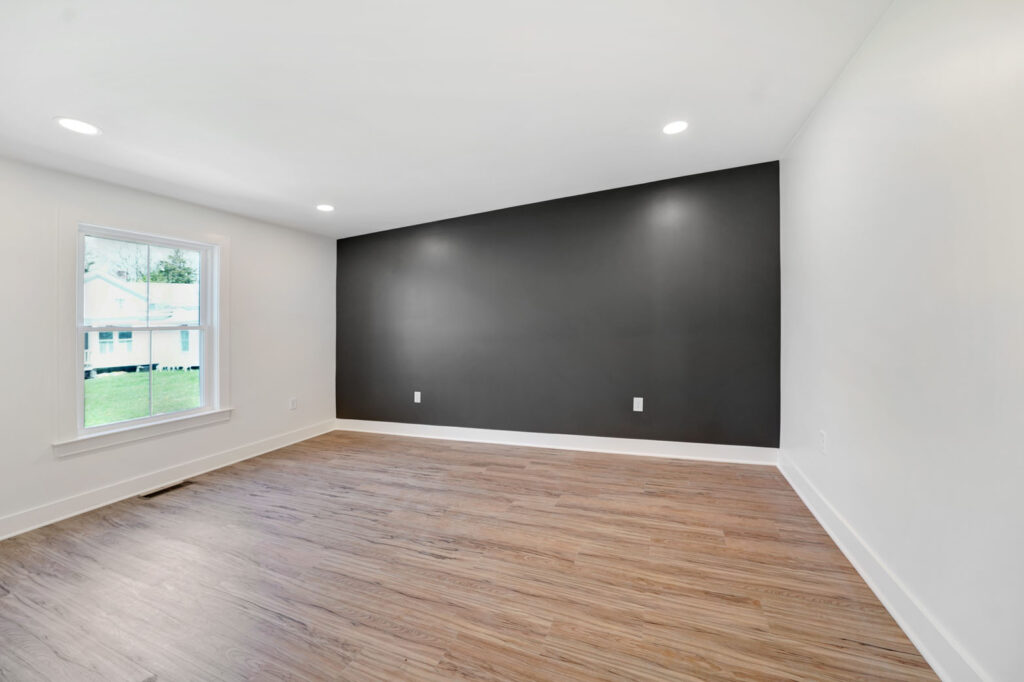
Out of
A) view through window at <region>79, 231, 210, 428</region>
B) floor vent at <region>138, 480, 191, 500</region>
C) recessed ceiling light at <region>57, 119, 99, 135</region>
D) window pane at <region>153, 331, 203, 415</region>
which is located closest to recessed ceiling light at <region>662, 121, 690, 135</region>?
recessed ceiling light at <region>57, 119, 99, 135</region>

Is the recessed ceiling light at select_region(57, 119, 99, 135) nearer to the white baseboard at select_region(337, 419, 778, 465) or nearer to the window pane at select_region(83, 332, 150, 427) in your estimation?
the window pane at select_region(83, 332, 150, 427)

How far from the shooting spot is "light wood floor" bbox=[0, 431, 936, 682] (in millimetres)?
1382

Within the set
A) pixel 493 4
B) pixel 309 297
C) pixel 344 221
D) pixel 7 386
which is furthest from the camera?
pixel 309 297

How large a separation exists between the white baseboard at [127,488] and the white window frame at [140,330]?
0.31m

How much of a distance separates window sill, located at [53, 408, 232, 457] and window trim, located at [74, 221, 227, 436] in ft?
0.03

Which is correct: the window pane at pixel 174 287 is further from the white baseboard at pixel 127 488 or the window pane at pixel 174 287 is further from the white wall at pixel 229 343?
the white baseboard at pixel 127 488

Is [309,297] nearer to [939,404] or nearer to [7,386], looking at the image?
[7,386]

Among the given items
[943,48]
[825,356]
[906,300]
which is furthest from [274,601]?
[943,48]

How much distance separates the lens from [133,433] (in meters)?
2.97

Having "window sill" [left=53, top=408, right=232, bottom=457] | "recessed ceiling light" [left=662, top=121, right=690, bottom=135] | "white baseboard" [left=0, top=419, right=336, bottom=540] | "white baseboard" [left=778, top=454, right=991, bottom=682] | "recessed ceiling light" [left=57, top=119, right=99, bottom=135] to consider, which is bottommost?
"white baseboard" [left=0, top=419, right=336, bottom=540]

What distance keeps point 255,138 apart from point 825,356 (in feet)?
11.7

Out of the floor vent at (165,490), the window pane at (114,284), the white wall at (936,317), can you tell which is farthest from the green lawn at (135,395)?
the white wall at (936,317)

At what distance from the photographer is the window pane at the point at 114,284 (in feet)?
9.18

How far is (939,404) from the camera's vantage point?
4.33ft
